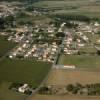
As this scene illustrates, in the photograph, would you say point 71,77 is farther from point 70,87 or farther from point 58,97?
point 58,97

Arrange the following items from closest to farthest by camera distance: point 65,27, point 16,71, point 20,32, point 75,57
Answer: point 16,71 < point 75,57 < point 20,32 < point 65,27

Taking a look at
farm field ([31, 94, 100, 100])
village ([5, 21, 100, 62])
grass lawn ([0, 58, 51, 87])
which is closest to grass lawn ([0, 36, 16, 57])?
village ([5, 21, 100, 62])

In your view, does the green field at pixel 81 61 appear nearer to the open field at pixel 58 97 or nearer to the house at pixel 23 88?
the house at pixel 23 88

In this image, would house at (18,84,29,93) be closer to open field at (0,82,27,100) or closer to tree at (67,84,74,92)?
open field at (0,82,27,100)

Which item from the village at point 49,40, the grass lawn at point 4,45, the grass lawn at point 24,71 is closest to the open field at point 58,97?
the grass lawn at point 24,71

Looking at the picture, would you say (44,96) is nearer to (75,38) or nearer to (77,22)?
(75,38)

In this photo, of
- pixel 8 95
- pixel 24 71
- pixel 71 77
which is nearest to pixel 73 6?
pixel 24 71

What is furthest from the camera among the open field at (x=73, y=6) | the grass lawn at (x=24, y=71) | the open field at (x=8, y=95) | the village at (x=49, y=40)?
the open field at (x=73, y=6)

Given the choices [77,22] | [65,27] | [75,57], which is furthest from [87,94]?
[77,22]
